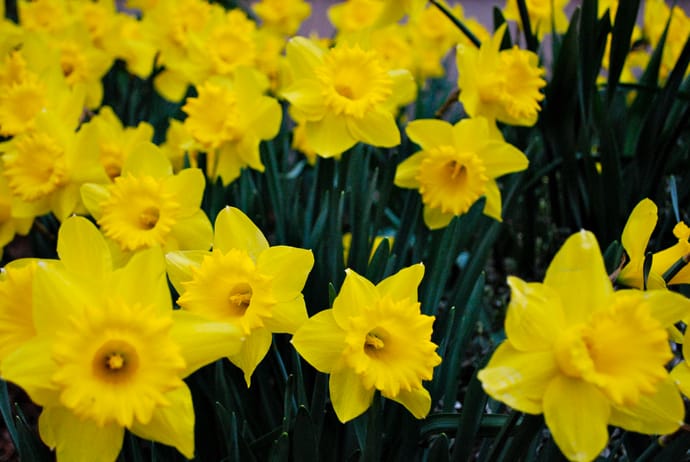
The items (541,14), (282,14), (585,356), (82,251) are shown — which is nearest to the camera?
(585,356)

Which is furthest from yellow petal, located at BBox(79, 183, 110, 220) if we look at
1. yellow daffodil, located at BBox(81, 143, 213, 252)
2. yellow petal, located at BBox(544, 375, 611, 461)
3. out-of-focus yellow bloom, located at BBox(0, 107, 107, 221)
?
yellow petal, located at BBox(544, 375, 611, 461)

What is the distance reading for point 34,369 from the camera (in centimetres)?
69

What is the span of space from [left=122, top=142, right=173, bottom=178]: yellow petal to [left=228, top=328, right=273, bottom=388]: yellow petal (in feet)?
1.37

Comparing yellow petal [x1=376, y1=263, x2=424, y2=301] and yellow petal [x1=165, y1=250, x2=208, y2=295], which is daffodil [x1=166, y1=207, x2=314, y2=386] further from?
yellow petal [x1=376, y1=263, x2=424, y2=301]

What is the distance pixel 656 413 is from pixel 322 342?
1.33 feet

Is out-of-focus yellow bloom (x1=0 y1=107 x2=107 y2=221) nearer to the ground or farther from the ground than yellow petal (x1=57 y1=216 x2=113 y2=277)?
nearer to the ground

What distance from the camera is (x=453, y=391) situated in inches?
44.6

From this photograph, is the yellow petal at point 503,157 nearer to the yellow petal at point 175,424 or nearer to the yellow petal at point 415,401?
the yellow petal at point 415,401

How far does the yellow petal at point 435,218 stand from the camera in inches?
50.6

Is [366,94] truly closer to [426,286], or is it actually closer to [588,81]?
[426,286]

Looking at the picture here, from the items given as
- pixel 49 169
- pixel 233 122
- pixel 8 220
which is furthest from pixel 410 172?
pixel 8 220

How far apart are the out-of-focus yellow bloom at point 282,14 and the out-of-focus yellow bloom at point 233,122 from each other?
2.93ft

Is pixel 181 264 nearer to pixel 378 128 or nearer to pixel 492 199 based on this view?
pixel 378 128

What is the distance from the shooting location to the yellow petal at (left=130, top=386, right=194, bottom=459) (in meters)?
0.73
